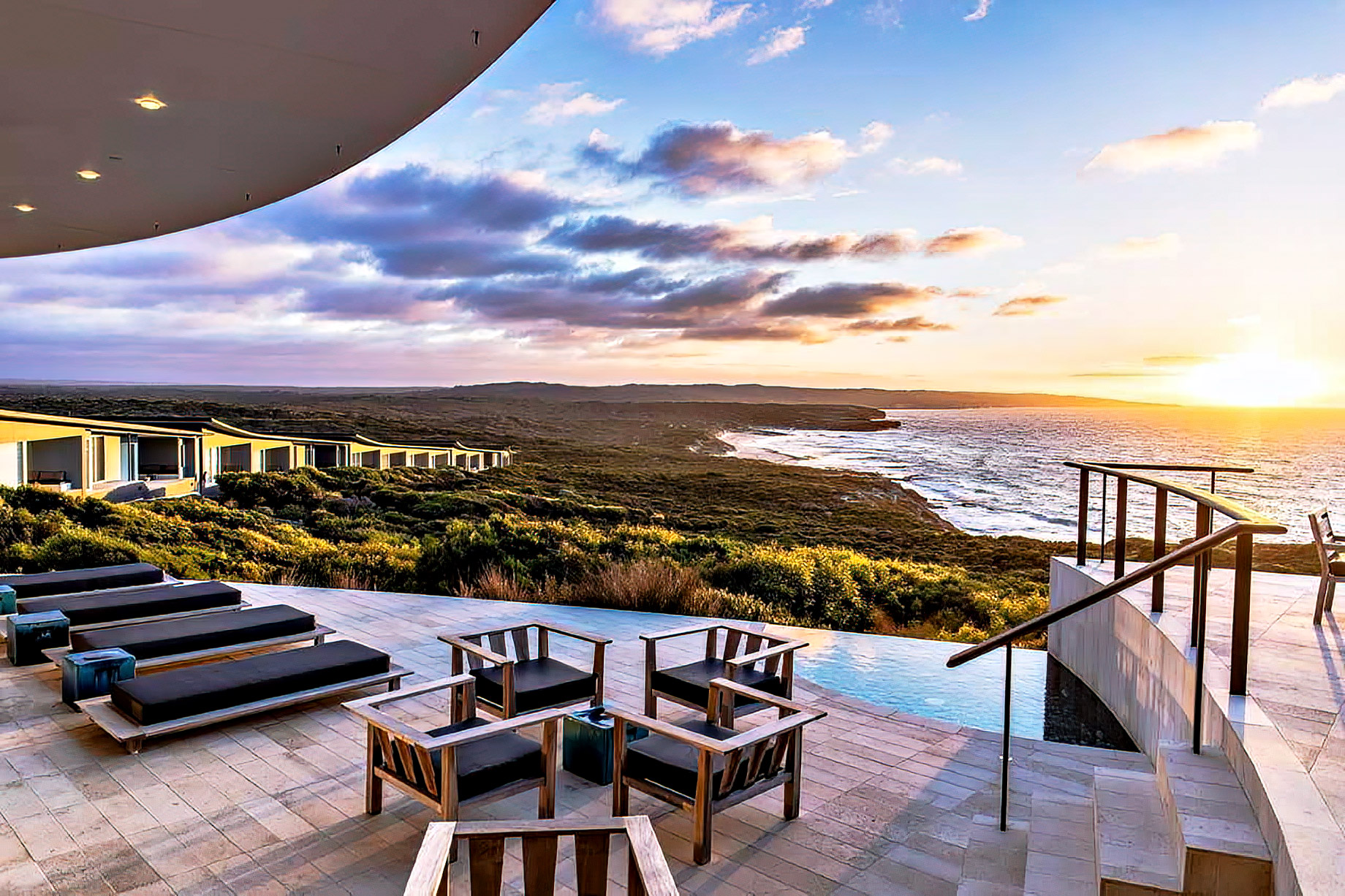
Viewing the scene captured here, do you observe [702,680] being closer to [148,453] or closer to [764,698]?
[764,698]

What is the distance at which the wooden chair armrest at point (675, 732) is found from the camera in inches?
130

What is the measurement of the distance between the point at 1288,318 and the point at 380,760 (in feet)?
71.3

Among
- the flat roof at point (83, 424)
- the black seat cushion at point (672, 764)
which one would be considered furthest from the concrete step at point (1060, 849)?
the flat roof at point (83, 424)

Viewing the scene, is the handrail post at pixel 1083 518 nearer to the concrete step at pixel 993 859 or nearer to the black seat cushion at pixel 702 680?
the black seat cushion at pixel 702 680

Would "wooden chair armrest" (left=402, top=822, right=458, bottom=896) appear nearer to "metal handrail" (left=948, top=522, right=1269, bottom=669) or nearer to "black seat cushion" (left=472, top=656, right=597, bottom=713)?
"metal handrail" (left=948, top=522, right=1269, bottom=669)

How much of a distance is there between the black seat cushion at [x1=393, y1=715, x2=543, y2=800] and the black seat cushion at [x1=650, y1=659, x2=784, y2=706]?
115 centimetres

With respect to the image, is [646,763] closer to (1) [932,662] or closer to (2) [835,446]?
(1) [932,662]

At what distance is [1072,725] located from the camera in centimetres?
526

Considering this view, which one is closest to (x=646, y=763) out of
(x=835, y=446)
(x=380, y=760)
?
(x=380, y=760)

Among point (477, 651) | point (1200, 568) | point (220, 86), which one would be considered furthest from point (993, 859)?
point (220, 86)

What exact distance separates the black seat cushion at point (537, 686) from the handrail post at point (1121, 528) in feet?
10.9

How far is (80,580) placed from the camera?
6.79m

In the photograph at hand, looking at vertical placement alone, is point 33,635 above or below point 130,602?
below

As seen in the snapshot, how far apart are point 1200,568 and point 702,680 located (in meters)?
2.50
